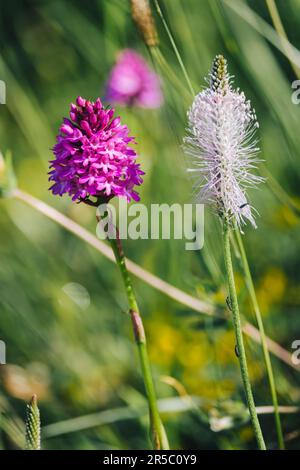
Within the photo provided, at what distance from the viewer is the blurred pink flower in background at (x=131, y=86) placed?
1341 millimetres

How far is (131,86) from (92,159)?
2.29ft

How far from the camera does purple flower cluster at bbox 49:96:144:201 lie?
27.7 inches

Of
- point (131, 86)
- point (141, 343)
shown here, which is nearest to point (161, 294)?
point (131, 86)

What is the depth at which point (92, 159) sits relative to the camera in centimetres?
71

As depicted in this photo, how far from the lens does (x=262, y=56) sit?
1.31 m

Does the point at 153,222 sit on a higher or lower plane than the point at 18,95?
lower

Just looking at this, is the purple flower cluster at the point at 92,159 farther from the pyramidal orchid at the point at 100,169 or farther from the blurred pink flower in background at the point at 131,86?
the blurred pink flower in background at the point at 131,86

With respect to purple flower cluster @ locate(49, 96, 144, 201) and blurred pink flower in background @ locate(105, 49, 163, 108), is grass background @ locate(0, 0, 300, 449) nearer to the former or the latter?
blurred pink flower in background @ locate(105, 49, 163, 108)

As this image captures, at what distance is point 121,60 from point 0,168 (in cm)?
59

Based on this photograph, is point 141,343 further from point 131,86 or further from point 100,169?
point 131,86

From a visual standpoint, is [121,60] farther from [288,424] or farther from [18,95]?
[288,424]
